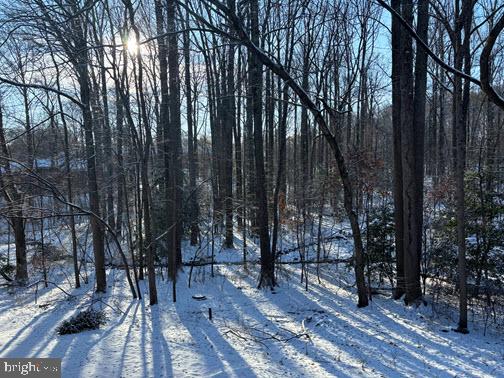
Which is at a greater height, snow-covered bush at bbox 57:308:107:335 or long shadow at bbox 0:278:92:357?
snow-covered bush at bbox 57:308:107:335

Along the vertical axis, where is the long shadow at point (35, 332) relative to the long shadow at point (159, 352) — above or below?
below

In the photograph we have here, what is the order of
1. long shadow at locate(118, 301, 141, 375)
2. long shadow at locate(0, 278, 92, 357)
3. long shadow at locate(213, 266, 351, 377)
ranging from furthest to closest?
long shadow at locate(0, 278, 92, 357) → long shadow at locate(118, 301, 141, 375) → long shadow at locate(213, 266, 351, 377)

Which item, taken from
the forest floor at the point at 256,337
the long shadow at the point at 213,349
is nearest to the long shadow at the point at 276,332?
Answer: the forest floor at the point at 256,337

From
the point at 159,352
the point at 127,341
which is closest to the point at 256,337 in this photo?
the point at 159,352

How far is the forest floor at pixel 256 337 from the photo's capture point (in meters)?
5.47

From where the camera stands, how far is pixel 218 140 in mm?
19359

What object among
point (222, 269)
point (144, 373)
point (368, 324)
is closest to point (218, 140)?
point (222, 269)

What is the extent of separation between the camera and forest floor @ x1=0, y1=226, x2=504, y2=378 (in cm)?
547

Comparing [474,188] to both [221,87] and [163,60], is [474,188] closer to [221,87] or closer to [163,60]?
[163,60]

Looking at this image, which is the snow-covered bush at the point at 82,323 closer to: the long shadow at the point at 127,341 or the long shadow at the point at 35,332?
the long shadow at the point at 35,332

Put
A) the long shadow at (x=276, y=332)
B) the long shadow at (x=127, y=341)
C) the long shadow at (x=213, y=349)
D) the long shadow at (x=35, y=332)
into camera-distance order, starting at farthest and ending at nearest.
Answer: the long shadow at (x=35, y=332) → the long shadow at (x=127, y=341) → the long shadow at (x=276, y=332) → the long shadow at (x=213, y=349)

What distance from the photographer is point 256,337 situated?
694cm

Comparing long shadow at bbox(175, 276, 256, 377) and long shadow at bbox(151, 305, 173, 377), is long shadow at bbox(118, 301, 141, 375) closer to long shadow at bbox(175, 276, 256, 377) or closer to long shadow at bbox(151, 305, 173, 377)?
long shadow at bbox(151, 305, 173, 377)

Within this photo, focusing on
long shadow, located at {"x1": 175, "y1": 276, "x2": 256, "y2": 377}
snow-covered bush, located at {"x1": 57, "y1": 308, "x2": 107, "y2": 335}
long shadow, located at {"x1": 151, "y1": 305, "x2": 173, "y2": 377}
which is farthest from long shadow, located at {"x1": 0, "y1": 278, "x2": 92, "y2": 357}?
long shadow, located at {"x1": 175, "y1": 276, "x2": 256, "y2": 377}
